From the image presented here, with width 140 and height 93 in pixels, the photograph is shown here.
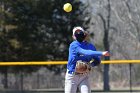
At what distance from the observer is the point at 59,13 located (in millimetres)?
30859

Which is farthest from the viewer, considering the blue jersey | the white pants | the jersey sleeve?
the white pants

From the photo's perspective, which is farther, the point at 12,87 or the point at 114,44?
the point at 114,44

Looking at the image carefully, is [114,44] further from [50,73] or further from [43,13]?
[50,73]

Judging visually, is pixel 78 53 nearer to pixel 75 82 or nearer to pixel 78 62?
pixel 78 62

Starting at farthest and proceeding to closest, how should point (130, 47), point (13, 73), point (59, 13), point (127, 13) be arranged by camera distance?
point (130, 47) < point (127, 13) < point (59, 13) < point (13, 73)

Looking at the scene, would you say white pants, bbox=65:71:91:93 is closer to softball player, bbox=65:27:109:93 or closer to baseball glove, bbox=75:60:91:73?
softball player, bbox=65:27:109:93

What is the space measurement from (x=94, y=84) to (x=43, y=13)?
911 centimetres

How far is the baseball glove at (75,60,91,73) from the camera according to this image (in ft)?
28.3

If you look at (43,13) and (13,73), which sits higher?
(43,13)

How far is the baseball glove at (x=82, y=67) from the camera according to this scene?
863 cm

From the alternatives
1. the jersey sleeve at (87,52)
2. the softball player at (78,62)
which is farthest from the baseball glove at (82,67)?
the jersey sleeve at (87,52)

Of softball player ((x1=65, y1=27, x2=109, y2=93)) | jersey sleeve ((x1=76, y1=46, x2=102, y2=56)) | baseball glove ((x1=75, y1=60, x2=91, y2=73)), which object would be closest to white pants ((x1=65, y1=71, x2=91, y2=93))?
softball player ((x1=65, y1=27, x2=109, y2=93))

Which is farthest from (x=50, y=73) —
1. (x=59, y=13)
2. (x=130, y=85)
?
(x=59, y=13)

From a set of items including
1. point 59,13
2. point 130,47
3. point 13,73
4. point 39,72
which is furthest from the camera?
point 130,47
